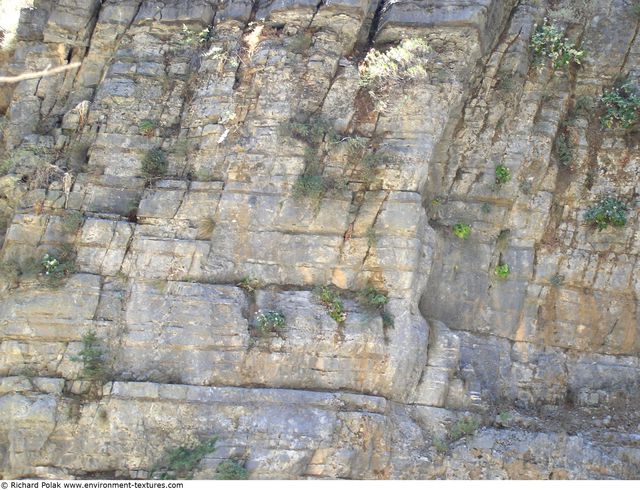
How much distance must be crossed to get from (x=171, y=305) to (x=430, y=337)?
3708 millimetres

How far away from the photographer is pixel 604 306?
12.4 m

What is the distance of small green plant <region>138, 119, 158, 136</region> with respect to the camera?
12.6 meters

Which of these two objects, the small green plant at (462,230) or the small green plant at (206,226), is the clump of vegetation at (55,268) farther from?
the small green plant at (462,230)

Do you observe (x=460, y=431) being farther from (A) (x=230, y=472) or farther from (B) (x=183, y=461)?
(B) (x=183, y=461)

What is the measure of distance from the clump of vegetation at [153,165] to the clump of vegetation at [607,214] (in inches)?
257

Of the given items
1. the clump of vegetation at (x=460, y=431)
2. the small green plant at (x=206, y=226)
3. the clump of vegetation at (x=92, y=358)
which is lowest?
the clump of vegetation at (x=92, y=358)

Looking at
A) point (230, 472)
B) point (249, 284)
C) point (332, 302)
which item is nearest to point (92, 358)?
point (249, 284)

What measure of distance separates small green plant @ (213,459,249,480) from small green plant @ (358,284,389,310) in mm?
2793

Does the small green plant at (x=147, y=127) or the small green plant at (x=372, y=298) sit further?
the small green plant at (x=147, y=127)

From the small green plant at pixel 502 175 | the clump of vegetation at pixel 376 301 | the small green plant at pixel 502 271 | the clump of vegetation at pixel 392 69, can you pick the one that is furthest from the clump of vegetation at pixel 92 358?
the small green plant at pixel 502 175

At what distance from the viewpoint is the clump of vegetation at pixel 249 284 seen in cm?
1164

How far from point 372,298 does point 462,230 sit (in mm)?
1938

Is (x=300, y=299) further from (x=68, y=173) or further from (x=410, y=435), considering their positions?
(x=68, y=173)

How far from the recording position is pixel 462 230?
12.3m
